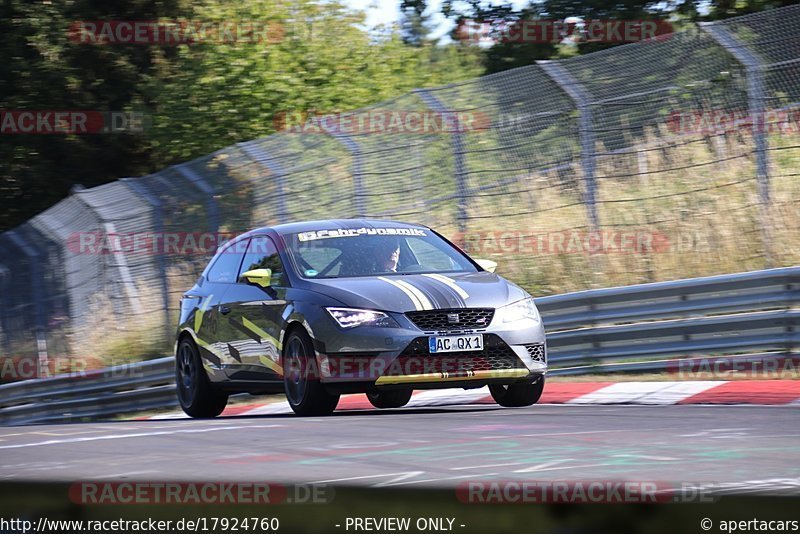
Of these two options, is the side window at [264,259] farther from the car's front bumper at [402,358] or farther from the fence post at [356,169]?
the fence post at [356,169]

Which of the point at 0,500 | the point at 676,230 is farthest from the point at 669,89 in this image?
the point at 0,500

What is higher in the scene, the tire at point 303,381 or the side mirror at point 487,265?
the side mirror at point 487,265

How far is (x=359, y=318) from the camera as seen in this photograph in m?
9.16

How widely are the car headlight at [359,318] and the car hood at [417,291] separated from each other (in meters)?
0.04

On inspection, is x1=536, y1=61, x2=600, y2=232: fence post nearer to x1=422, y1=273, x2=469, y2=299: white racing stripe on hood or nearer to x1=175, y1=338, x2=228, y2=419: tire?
x1=422, y1=273, x2=469, y2=299: white racing stripe on hood

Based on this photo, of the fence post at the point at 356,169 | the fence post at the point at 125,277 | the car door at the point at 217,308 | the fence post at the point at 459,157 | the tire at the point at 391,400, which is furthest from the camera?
the fence post at the point at 125,277

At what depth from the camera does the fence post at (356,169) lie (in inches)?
614

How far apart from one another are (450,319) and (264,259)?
2054 mm

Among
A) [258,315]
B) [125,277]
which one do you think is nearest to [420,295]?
[258,315]

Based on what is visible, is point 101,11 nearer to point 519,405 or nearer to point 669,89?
point 669,89

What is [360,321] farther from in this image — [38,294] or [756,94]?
[38,294]

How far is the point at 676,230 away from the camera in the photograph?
1528cm

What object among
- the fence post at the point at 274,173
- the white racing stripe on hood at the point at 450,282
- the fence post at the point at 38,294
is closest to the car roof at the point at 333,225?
the white racing stripe on hood at the point at 450,282

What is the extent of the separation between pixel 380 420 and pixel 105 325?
1070cm
